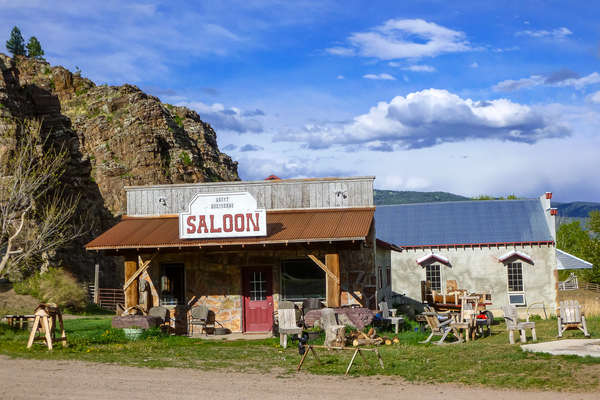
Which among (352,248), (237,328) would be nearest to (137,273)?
(237,328)

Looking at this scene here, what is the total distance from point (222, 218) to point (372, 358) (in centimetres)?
892

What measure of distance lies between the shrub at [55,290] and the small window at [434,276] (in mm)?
18341

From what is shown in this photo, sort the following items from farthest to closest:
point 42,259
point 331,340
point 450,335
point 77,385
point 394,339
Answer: point 42,259, point 450,335, point 394,339, point 331,340, point 77,385

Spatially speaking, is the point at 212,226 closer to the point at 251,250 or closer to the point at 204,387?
the point at 251,250

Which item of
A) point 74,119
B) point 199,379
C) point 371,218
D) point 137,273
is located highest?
point 74,119

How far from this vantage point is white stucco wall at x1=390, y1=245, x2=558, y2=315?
32.5 meters

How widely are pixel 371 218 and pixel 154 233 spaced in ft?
24.8

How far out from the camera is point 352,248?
21.6m

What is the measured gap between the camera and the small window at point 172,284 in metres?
23.6

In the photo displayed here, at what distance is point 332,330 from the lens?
17.3 m

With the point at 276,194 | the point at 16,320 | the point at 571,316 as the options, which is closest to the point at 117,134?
the point at 16,320

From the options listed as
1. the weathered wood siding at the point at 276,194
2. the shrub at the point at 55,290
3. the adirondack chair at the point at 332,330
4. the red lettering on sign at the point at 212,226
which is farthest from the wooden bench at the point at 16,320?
the adirondack chair at the point at 332,330

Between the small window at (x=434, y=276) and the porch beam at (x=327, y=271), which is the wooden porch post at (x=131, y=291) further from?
the small window at (x=434, y=276)

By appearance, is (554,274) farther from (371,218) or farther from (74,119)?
(74,119)
